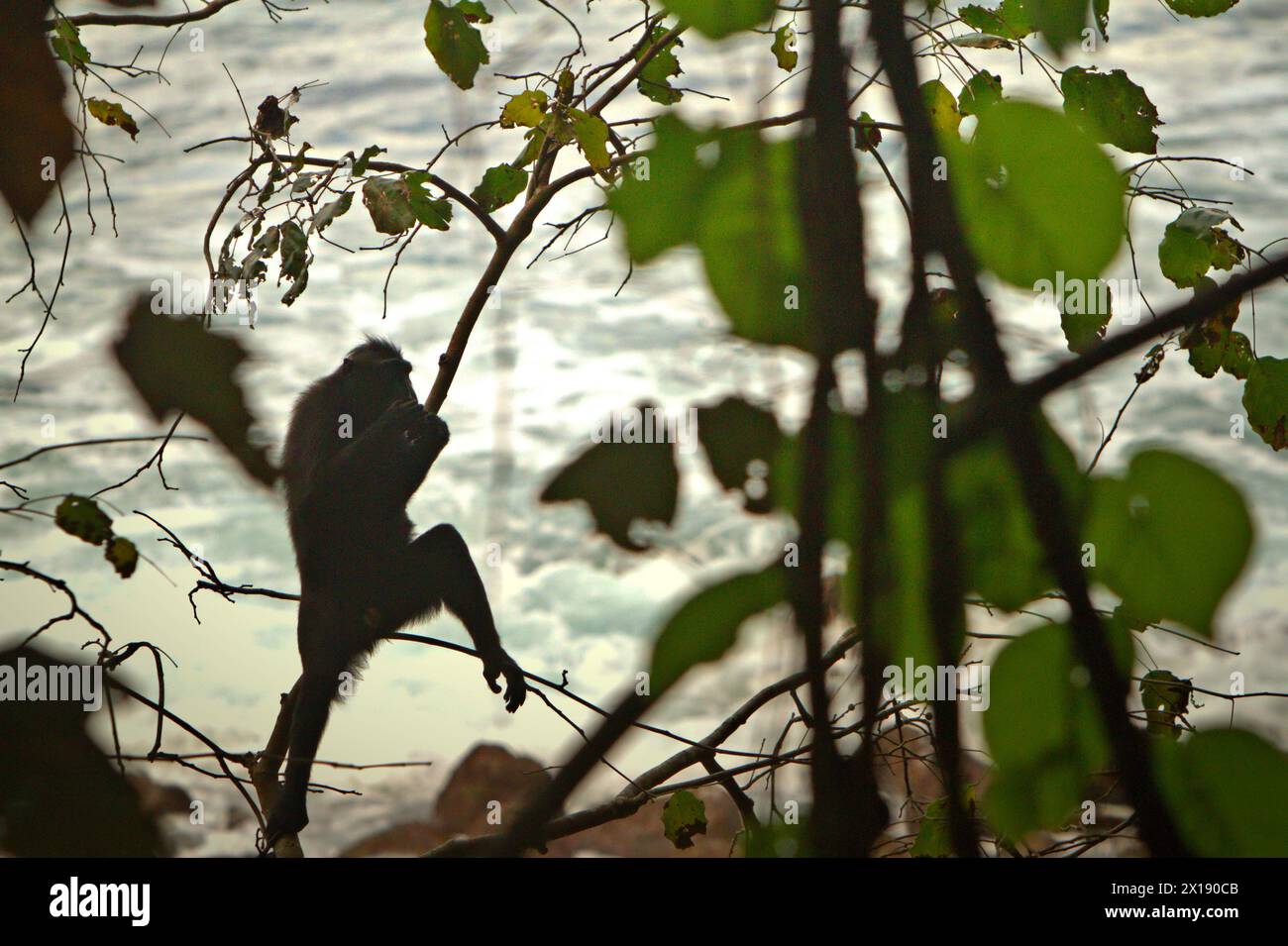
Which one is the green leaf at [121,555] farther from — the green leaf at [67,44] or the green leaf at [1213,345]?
the green leaf at [1213,345]

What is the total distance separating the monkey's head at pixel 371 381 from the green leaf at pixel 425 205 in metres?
1.12

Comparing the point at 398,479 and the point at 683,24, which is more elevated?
the point at 398,479

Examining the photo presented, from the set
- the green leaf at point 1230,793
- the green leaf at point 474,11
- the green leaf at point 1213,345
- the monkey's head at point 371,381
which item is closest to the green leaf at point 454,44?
the green leaf at point 474,11

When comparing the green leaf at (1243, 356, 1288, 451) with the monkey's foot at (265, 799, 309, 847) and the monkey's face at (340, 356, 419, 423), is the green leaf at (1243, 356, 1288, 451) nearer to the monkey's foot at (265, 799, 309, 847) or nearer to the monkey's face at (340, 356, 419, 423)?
the monkey's foot at (265, 799, 309, 847)

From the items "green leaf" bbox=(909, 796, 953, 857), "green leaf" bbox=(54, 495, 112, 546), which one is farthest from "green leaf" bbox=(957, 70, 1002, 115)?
"green leaf" bbox=(54, 495, 112, 546)

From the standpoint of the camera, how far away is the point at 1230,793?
1.37ft

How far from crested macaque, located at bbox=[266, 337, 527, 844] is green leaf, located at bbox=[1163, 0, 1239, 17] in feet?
7.28

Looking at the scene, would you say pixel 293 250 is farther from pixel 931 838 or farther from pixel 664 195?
pixel 664 195

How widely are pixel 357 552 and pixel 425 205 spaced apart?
4.13 ft

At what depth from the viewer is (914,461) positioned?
444mm

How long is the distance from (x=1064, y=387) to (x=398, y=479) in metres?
2.84
